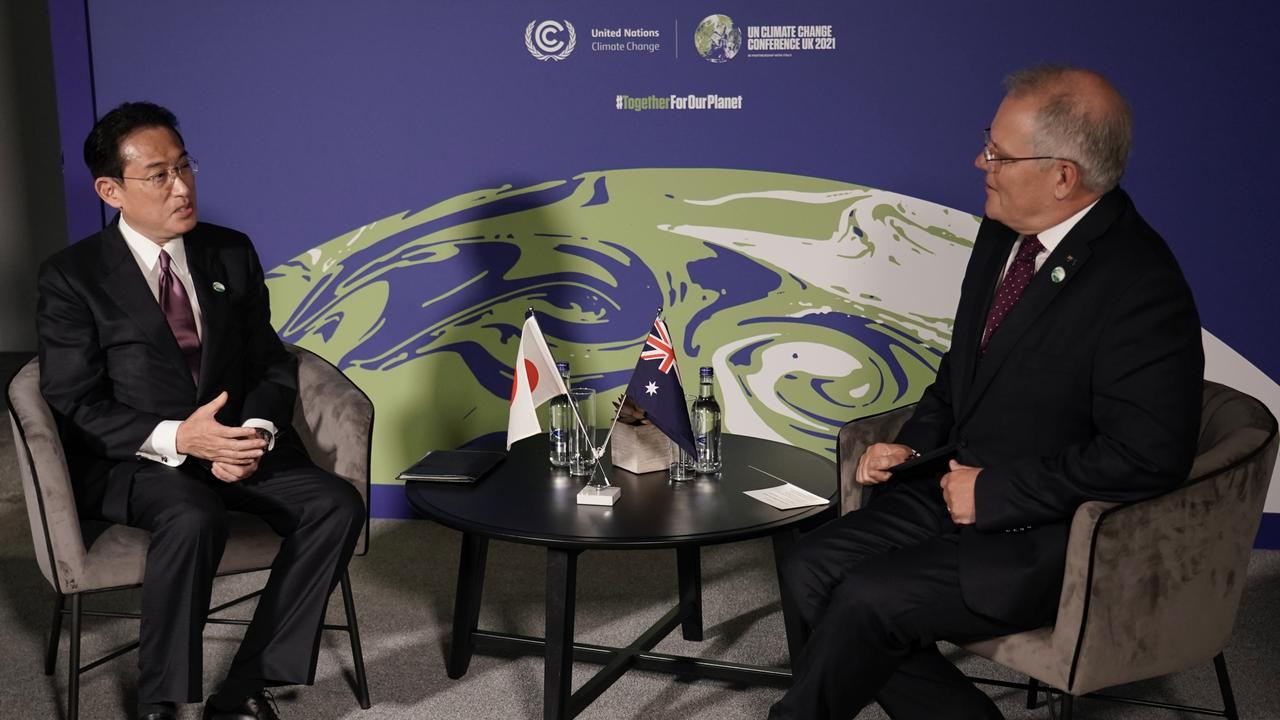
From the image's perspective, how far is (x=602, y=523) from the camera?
2.64 m

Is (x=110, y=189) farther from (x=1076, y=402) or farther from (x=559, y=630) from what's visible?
(x=1076, y=402)

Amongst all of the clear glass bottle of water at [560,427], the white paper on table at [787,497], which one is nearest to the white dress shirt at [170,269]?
the clear glass bottle of water at [560,427]

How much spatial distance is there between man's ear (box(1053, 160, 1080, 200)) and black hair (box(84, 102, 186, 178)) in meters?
2.16

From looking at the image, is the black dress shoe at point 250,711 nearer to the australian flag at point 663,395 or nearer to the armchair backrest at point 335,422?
the armchair backrest at point 335,422

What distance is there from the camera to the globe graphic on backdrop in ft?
13.7

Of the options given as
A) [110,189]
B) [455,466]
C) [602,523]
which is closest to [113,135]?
[110,189]

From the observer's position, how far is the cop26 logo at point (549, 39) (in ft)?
14.1

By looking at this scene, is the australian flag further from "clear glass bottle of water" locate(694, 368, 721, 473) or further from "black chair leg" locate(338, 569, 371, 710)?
"black chair leg" locate(338, 569, 371, 710)

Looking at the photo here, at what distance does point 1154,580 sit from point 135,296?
7.95 ft

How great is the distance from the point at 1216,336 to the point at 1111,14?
1160 mm

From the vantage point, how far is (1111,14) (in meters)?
3.98

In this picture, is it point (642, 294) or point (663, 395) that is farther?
point (642, 294)

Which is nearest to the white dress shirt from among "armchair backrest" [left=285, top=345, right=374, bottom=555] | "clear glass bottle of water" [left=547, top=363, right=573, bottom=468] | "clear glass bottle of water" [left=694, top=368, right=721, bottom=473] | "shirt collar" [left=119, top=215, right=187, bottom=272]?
"shirt collar" [left=119, top=215, right=187, bottom=272]

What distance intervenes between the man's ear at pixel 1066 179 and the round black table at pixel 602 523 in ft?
2.88
